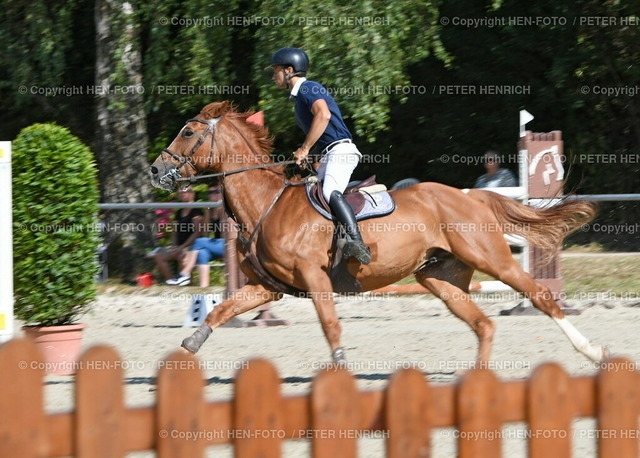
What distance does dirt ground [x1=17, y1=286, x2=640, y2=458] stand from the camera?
7.09m

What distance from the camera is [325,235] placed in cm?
732

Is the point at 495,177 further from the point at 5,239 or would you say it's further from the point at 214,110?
the point at 5,239

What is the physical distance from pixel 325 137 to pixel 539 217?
1.95m

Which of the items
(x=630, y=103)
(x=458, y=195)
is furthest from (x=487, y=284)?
(x=630, y=103)

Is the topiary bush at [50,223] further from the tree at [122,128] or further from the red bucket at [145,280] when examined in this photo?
the tree at [122,128]

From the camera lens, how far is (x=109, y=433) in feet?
10.0

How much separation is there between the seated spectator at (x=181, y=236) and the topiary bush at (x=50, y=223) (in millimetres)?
5346

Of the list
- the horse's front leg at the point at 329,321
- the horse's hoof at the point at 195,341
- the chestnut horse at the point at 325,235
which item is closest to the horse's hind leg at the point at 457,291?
the chestnut horse at the point at 325,235

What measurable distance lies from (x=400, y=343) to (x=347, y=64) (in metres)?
6.23

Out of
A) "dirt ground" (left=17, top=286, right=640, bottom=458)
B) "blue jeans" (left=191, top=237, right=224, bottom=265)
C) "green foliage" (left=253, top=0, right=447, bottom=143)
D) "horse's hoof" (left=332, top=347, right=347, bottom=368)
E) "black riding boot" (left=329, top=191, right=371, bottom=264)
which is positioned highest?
"green foliage" (left=253, top=0, right=447, bottom=143)

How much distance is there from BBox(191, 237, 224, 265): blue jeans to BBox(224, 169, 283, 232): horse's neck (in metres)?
5.48

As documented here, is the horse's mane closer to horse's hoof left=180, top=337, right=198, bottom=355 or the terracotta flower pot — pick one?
horse's hoof left=180, top=337, right=198, bottom=355

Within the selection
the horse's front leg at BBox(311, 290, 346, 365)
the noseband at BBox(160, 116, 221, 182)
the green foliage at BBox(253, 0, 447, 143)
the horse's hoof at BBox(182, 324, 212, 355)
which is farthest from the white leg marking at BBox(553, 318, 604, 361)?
the green foliage at BBox(253, 0, 447, 143)

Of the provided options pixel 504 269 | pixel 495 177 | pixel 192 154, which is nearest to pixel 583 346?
pixel 504 269
